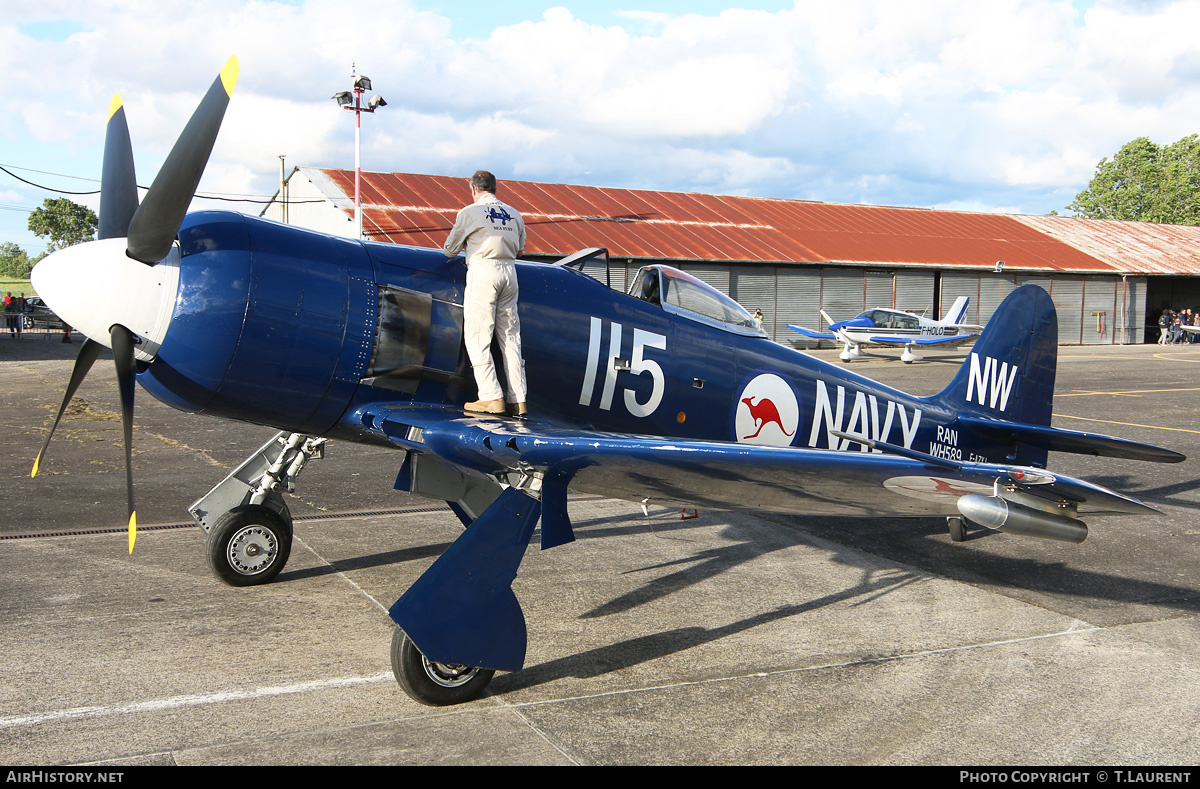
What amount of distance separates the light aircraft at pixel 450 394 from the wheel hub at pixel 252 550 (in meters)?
0.01

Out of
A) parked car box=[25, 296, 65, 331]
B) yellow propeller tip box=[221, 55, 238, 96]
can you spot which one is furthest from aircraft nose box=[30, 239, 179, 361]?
parked car box=[25, 296, 65, 331]

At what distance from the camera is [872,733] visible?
12.9 feet

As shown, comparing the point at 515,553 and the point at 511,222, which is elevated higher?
the point at 511,222

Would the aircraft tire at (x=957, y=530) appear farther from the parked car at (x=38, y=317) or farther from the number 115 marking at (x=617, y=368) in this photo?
the parked car at (x=38, y=317)

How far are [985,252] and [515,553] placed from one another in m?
42.8

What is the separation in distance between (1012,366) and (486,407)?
529 centimetres

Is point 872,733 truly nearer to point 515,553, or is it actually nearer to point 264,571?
point 515,553

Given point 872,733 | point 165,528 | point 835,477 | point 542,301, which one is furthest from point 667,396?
point 165,528

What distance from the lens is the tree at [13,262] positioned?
13420cm

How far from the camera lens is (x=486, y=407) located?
16.2 feet

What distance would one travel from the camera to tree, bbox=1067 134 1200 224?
70.2 metres

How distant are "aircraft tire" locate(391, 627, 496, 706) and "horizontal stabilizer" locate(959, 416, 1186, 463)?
4.27 meters

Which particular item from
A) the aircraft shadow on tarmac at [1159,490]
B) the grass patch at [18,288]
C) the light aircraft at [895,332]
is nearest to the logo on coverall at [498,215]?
the aircraft shadow on tarmac at [1159,490]

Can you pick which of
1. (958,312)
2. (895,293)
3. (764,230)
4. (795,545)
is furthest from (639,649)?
(895,293)
